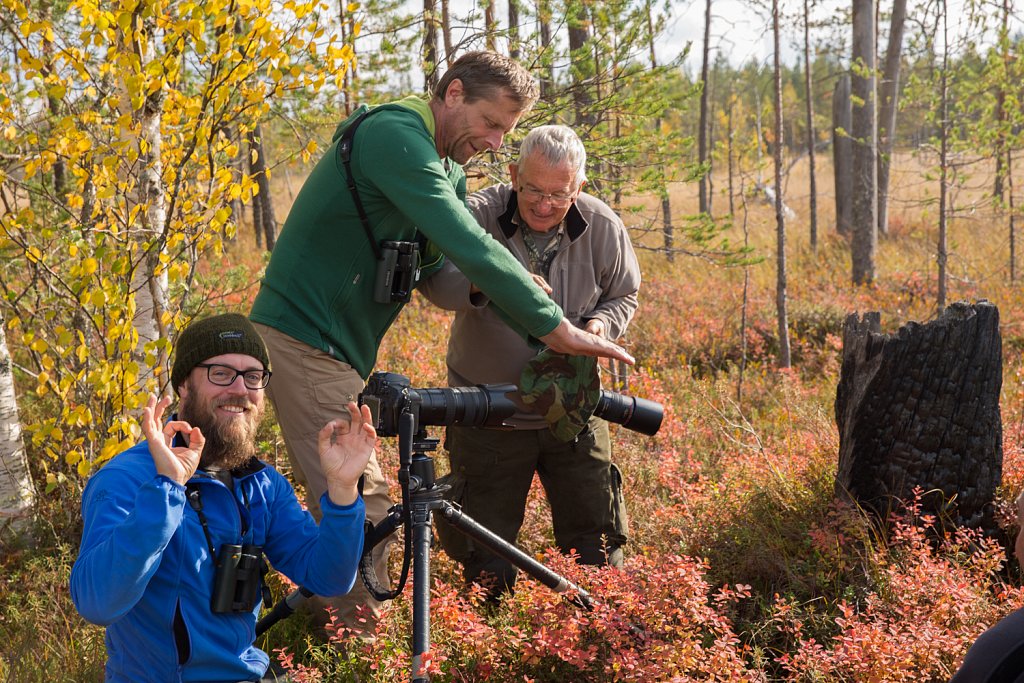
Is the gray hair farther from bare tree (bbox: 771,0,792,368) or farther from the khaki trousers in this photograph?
bare tree (bbox: 771,0,792,368)

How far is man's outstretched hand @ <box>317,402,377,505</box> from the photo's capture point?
2158 mm

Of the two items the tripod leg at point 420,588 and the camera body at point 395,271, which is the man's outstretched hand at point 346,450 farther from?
the camera body at point 395,271

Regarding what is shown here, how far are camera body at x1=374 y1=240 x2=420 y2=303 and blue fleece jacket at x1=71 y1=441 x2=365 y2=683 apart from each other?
74 cm

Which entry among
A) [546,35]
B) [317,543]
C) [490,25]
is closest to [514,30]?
[490,25]

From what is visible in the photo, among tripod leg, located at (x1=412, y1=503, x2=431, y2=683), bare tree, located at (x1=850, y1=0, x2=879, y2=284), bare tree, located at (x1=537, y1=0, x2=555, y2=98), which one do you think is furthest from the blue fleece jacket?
bare tree, located at (x1=850, y1=0, x2=879, y2=284)

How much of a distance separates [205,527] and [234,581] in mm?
158

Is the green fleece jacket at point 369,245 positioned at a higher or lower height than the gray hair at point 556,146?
lower

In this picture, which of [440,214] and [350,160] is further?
[350,160]

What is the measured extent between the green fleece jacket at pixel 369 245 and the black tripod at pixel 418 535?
536 mm

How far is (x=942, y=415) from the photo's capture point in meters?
3.78

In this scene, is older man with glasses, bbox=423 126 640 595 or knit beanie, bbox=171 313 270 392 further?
older man with glasses, bbox=423 126 640 595

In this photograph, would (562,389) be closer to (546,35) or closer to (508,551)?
(508,551)

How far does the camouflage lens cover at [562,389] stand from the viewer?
298 cm

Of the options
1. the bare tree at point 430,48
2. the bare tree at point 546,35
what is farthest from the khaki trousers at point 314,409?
the bare tree at point 546,35
